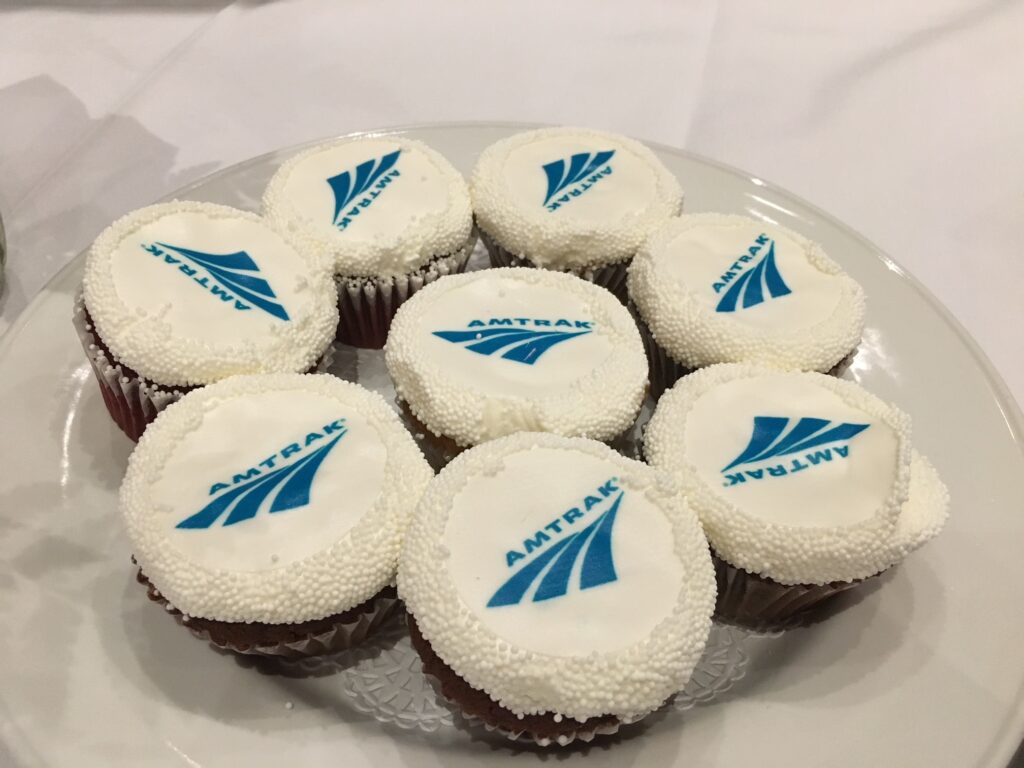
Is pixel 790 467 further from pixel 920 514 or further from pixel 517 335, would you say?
pixel 517 335

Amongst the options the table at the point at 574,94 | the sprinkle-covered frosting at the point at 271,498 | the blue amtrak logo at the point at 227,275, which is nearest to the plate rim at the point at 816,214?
the blue amtrak logo at the point at 227,275

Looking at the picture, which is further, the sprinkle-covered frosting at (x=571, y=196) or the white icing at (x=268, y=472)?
the sprinkle-covered frosting at (x=571, y=196)

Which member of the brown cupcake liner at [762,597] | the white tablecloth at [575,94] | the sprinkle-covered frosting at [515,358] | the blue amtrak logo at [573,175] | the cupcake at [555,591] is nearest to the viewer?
the cupcake at [555,591]

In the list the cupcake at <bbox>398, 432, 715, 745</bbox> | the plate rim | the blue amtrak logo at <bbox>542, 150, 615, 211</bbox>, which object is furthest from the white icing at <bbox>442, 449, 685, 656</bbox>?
the plate rim

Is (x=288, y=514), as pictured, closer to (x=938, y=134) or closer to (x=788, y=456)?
(x=788, y=456)

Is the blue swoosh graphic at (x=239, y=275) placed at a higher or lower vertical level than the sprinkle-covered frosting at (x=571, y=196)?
lower

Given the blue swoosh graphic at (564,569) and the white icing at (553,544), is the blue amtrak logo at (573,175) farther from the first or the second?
the blue swoosh graphic at (564,569)
